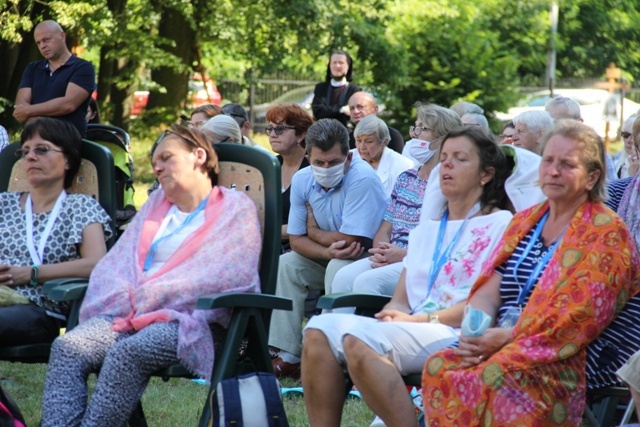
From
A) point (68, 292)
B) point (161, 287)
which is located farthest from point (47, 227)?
point (161, 287)

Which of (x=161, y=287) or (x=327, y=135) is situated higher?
(x=327, y=135)

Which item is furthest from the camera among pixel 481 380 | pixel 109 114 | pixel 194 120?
pixel 109 114

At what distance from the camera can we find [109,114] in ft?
59.2

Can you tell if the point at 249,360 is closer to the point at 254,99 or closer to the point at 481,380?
the point at 481,380

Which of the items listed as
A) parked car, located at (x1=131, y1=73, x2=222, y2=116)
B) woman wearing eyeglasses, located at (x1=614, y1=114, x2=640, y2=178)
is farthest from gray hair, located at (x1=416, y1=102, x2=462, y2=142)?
parked car, located at (x1=131, y1=73, x2=222, y2=116)

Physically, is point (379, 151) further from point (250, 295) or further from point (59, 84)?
point (250, 295)

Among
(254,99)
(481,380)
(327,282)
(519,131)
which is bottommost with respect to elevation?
(254,99)

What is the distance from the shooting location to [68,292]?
14.8 feet

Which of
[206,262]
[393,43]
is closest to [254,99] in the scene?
[393,43]

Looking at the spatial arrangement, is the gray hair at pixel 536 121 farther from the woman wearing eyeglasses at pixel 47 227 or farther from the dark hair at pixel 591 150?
the woman wearing eyeglasses at pixel 47 227

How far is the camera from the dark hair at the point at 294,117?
708 centimetres

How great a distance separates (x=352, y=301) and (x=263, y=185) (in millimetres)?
737

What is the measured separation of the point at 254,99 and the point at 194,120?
16.9 meters

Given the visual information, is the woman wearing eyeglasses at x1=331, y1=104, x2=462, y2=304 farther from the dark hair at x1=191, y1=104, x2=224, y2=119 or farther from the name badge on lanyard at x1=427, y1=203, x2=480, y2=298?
the dark hair at x1=191, y1=104, x2=224, y2=119
